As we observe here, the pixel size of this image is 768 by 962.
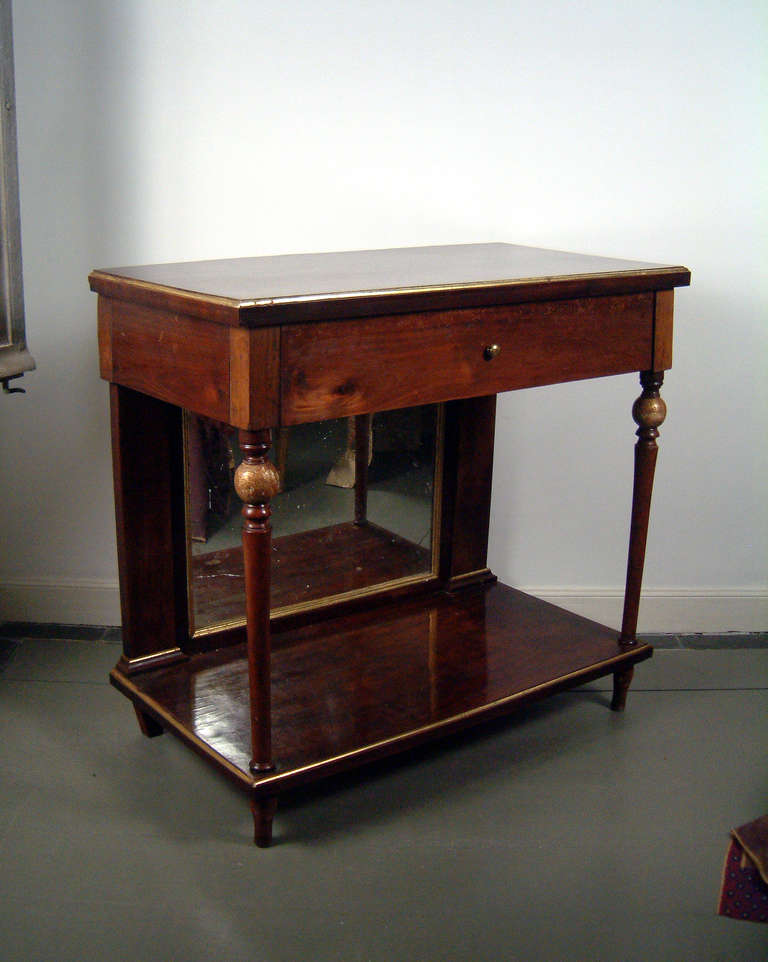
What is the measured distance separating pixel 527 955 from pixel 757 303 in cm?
188

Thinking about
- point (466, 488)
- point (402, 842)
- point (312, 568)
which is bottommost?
point (402, 842)

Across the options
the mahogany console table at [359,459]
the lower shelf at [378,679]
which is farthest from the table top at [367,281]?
the lower shelf at [378,679]

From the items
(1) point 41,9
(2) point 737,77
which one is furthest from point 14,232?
(2) point 737,77

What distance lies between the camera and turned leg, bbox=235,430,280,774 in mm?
1818

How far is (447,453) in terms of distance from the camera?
9.25ft

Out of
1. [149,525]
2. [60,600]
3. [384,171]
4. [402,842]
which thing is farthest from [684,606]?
[60,600]

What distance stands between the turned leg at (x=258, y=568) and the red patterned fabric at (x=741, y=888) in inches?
36.9

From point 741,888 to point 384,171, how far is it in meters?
2.08

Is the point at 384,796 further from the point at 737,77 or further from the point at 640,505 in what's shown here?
the point at 737,77

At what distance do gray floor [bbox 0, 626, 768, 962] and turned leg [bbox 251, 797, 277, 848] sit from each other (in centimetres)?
3

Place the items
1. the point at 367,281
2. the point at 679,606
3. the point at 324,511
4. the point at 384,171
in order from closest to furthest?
the point at 367,281
the point at 324,511
the point at 384,171
the point at 679,606

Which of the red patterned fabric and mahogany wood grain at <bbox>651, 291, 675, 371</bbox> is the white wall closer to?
mahogany wood grain at <bbox>651, 291, 675, 371</bbox>

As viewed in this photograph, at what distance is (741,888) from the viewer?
117cm

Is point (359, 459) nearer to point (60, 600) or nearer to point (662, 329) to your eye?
point (662, 329)
